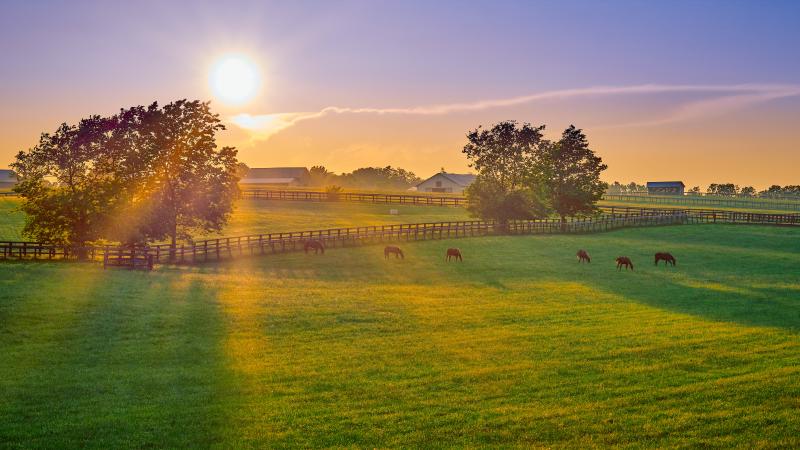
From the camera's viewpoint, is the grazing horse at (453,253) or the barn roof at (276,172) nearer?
the grazing horse at (453,253)

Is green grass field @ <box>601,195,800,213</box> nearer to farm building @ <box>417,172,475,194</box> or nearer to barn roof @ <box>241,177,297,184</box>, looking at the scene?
farm building @ <box>417,172,475,194</box>

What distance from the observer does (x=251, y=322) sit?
2355 centimetres

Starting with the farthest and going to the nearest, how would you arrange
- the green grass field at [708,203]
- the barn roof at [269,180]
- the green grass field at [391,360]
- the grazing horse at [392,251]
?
1. the barn roof at [269,180]
2. the green grass field at [708,203]
3. the grazing horse at [392,251]
4. the green grass field at [391,360]

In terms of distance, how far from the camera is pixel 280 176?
163m

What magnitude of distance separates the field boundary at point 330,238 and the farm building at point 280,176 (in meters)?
98.7

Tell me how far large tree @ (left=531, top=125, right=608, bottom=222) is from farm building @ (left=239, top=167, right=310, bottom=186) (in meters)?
92.7

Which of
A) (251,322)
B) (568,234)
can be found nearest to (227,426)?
(251,322)

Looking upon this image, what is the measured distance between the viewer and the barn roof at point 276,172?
532ft

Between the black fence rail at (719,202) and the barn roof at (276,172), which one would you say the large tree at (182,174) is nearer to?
the black fence rail at (719,202)

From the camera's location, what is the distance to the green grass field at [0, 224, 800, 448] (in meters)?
13.6

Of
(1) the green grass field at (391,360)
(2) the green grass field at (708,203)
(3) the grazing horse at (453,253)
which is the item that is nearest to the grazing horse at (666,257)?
(1) the green grass field at (391,360)

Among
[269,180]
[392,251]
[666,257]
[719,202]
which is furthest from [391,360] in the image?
[269,180]

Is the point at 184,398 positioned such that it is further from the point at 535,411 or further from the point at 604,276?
the point at 604,276

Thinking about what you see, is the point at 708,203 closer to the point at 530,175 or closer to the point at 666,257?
the point at 530,175
